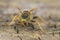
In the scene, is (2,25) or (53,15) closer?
(2,25)

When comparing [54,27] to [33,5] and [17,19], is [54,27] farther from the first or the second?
[33,5]

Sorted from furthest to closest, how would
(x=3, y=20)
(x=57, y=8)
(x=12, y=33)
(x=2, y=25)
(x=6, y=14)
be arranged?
(x=57, y=8) < (x=6, y=14) < (x=3, y=20) < (x=2, y=25) < (x=12, y=33)

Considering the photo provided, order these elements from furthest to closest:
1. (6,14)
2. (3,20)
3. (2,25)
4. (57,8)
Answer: (57,8) < (6,14) < (3,20) < (2,25)

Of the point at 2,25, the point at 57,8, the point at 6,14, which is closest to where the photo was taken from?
the point at 2,25

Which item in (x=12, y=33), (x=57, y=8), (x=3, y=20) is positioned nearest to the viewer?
(x=12, y=33)

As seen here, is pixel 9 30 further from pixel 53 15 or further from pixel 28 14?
pixel 53 15

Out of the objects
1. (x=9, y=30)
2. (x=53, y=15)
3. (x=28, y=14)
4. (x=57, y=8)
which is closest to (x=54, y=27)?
(x=28, y=14)

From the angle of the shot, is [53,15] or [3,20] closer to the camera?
[3,20]

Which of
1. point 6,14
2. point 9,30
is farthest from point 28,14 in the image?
point 6,14
